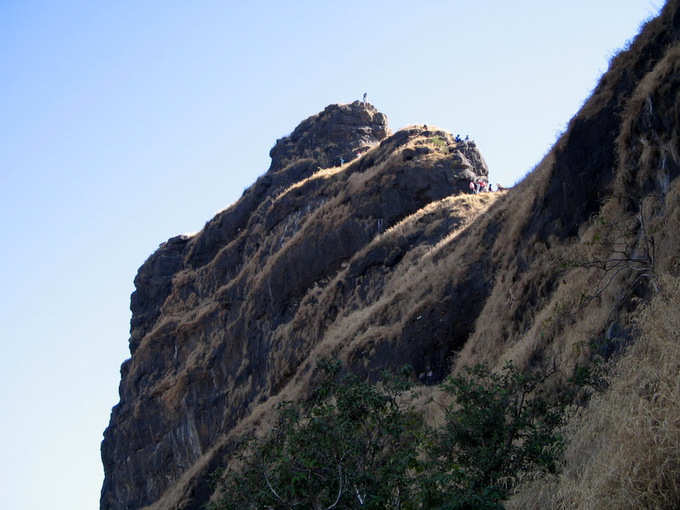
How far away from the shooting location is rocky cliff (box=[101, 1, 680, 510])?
63.8 ft

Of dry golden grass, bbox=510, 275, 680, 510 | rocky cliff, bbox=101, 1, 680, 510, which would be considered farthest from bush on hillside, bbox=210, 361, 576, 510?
rocky cliff, bbox=101, 1, 680, 510

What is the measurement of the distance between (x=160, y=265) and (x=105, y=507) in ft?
52.8

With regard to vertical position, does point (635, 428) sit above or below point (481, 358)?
below

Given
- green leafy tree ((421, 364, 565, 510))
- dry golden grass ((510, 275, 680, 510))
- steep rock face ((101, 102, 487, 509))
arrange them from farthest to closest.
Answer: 1. steep rock face ((101, 102, 487, 509))
2. green leafy tree ((421, 364, 565, 510))
3. dry golden grass ((510, 275, 680, 510))

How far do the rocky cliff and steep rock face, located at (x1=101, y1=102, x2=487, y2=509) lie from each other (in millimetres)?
121

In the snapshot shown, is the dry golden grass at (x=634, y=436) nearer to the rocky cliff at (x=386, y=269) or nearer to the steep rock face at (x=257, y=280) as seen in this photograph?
the rocky cliff at (x=386, y=269)

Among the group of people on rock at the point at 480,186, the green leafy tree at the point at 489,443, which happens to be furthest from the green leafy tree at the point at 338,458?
the group of people on rock at the point at 480,186

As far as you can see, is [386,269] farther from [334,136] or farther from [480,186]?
[334,136]

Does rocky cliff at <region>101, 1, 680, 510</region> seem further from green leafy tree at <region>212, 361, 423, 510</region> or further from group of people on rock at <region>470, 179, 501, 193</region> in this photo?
green leafy tree at <region>212, 361, 423, 510</region>

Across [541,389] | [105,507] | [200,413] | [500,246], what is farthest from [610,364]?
[105,507]

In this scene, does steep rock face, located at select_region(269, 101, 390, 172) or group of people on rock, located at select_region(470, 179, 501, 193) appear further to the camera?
steep rock face, located at select_region(269, 101, 390, 172)

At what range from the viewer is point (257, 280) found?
144 feet

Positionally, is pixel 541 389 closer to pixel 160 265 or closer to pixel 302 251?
pixel 302 251

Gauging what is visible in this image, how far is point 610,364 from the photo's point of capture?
1570 centimetres
